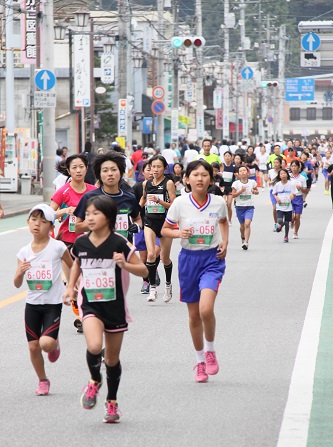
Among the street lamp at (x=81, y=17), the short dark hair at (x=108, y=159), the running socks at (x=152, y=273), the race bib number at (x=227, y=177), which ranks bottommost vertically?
the running socks at (x=152, y=273)

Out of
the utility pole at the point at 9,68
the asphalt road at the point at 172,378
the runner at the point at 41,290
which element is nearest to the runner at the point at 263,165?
the utility pole at the point at 9,68

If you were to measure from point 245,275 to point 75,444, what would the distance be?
9.34m

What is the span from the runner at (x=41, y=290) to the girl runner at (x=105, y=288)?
69cm

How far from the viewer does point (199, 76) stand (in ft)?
196

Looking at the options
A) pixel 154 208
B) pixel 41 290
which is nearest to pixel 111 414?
pixel 41 290

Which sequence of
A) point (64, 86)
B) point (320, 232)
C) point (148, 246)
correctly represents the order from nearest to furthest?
1. point (148, 246)
2. point (320, 232)
3. point (64, 86)

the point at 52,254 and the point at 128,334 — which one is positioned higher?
the point at 52,254

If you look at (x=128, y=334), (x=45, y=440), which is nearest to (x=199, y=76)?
(x=128, y=334)

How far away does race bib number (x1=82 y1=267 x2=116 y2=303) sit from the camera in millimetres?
6793

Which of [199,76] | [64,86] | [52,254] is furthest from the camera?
[199,76]

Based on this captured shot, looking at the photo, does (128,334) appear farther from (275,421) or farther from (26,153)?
(26,153)

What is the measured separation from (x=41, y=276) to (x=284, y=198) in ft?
44.9

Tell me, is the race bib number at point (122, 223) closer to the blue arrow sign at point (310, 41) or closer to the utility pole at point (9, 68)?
the blue arrow sign at point (310, 41)

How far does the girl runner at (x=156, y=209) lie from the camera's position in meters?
12.6
